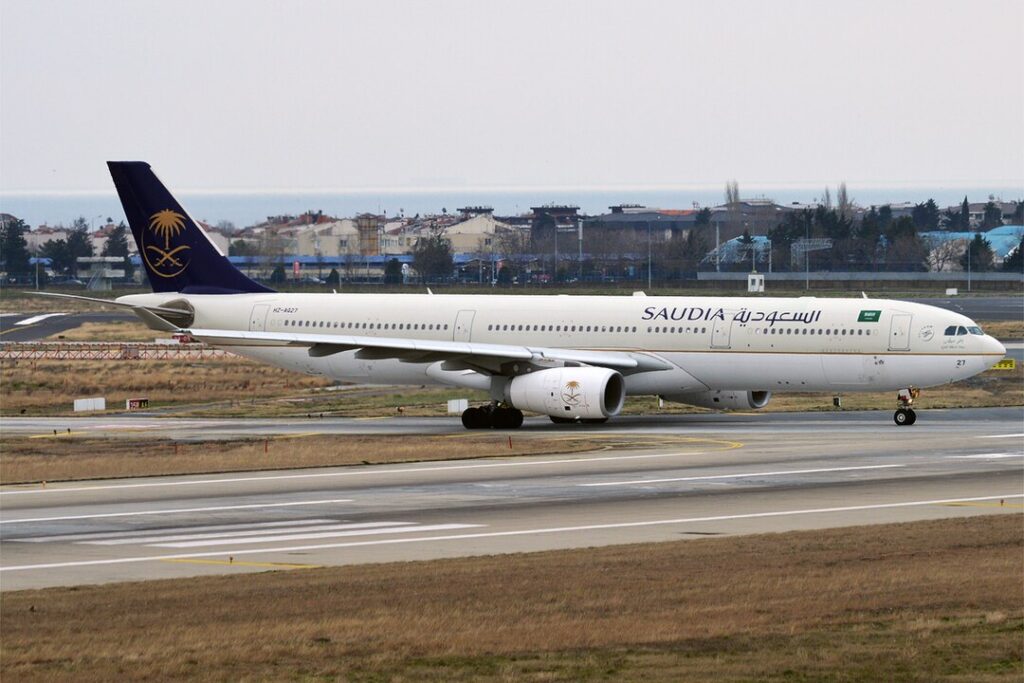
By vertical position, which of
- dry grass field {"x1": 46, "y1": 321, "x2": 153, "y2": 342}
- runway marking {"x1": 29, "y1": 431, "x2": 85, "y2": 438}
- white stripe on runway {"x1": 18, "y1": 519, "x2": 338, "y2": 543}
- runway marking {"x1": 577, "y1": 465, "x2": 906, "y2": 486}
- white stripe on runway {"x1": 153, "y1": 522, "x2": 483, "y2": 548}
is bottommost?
dry grass field {"x1": 46, "y1": 321, "x2": 153, "y2": 342}

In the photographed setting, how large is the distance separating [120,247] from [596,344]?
129 meters

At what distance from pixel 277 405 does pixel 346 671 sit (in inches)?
1861

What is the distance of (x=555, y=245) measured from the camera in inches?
6855

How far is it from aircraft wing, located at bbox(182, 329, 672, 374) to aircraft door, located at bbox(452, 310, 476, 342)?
209 cm

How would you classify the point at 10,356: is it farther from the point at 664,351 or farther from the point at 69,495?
the point at 69,495

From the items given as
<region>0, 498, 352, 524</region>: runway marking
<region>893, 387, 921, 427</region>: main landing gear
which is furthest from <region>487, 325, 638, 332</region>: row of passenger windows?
→ <region>0, 498, 352, 524</region>: runway marking

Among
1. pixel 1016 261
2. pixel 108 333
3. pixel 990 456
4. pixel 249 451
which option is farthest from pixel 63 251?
pixel 990 456

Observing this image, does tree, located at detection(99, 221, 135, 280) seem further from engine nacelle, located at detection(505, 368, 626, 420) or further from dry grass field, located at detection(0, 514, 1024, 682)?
dry grass field, located at detection(0, 514, 1024, 682)

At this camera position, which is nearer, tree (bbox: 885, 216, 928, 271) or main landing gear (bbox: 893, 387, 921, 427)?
main landing gear (bbox: 893, 387, 921, 427)

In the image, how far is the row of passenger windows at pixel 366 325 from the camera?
55.2 m

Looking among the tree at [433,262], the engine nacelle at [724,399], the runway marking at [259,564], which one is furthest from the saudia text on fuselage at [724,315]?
the tree at [433,262]

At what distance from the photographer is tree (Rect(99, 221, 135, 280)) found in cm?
16975

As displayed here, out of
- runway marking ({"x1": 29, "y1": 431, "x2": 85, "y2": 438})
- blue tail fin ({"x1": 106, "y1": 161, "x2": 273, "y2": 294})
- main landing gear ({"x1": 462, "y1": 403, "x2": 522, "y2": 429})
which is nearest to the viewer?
runway marking ({"x1": 29, "y1": 431, "x2": 85, "y2": 438})

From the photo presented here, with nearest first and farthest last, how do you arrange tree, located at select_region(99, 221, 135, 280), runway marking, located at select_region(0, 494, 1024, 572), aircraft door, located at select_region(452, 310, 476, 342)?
runway marking, located at select_region(0, 494, 1024, 572)
aircraft door, located at select_region(452, 310, 476, 342)
tree, located at select_region(99, 221, 135, 280)
